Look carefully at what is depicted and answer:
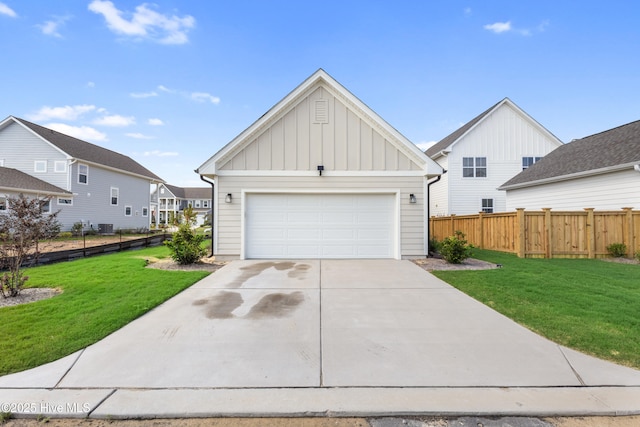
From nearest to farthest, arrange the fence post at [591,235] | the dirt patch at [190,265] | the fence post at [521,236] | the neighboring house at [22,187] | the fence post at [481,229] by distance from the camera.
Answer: the dirt patch at [190,265] < the fence post at [591,235] < the fence post at [521,236] < the fence post at [481,229] < the neighboring house at [22,187]

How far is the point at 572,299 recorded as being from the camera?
4.97 metres

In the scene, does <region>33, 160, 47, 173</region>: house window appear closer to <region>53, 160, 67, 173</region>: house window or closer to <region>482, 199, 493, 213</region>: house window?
<region>53, 160, 67, 173</region>: house window

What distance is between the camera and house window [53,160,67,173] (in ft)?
62.0

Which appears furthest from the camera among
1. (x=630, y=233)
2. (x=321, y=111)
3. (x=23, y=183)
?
(x=23, y=183)

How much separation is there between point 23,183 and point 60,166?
249 centimetres

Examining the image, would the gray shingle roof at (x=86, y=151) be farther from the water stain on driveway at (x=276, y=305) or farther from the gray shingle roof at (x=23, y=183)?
the water stain on driveway at (x=276, y=305)

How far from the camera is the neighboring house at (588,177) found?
400 inches

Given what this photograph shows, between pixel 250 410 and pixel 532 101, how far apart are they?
21.8 metres

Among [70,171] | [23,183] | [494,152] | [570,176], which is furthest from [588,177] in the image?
[23,183]

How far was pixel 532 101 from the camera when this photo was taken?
674 inches

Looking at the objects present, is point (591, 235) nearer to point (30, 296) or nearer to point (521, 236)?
point (521, 236)

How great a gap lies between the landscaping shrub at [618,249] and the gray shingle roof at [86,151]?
28816 millimetres

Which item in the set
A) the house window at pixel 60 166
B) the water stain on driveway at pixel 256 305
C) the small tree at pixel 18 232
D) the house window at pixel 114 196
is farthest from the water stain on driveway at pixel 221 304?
the house window at pixel 114 196

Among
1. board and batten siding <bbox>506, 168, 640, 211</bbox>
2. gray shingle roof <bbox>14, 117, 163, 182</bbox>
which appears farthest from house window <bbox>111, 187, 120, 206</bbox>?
board and batten siding <bbox>506, 168, 640, 211</bbox>
